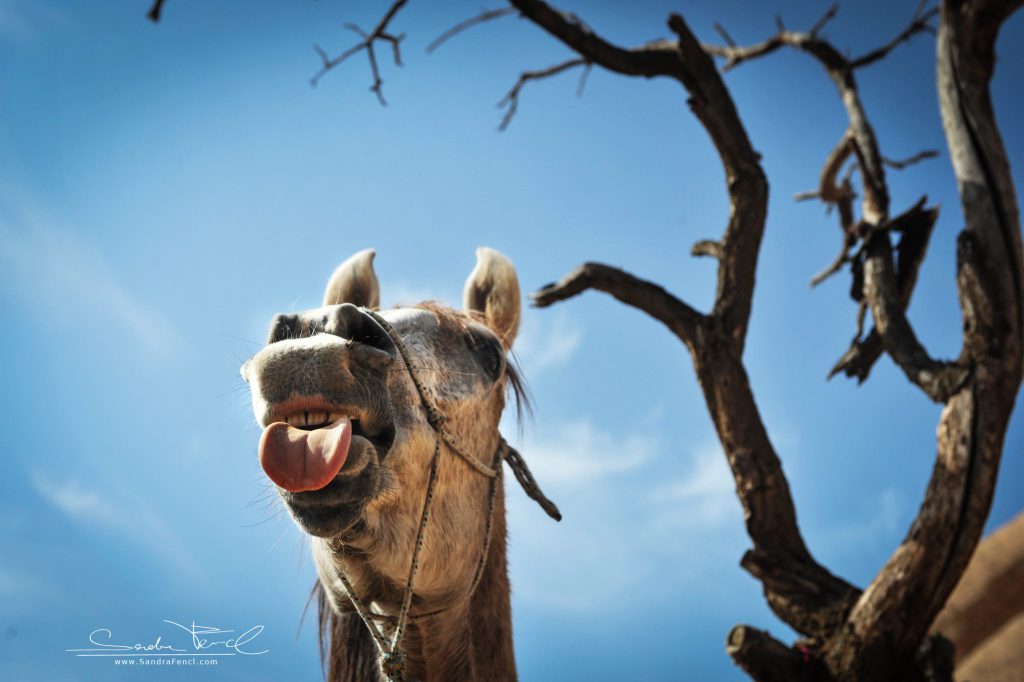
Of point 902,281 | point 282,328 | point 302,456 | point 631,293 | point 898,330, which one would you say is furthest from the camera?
point 631,293

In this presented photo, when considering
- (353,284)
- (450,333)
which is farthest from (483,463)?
(353,284)

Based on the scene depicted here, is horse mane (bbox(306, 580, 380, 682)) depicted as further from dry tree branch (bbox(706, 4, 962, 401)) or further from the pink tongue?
dry tree branch (bbox(706, 4, 962, 401))

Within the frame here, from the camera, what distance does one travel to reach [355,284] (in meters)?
2.85

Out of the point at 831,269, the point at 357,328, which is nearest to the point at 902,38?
the point at 831,269

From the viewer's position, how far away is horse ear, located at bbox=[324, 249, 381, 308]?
9.25 feet

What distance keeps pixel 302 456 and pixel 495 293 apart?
1245mm

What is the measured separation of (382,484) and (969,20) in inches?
154

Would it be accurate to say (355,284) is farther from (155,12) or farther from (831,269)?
(831,269)

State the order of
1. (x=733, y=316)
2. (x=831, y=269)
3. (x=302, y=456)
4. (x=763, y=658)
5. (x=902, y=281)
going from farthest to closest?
(x=831, y=269)
(x=902, y=281)
(x=733, y=316)
(x=763, y=658)
(x=302, y=456)

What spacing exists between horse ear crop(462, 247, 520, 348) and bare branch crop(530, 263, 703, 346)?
1872 mm

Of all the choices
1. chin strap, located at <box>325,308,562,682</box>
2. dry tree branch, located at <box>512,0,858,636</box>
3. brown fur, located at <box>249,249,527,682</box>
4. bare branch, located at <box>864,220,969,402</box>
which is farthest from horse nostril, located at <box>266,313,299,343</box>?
bare branch, located at <box>864,220,969,402</box>

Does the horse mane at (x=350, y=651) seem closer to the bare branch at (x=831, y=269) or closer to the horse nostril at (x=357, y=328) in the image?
the horse nostril at (x=357, y=328)

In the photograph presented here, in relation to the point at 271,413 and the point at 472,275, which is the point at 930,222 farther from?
the point at 271,413

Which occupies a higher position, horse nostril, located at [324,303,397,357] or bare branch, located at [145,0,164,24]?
bare branch, located at [145,0,164,24]
